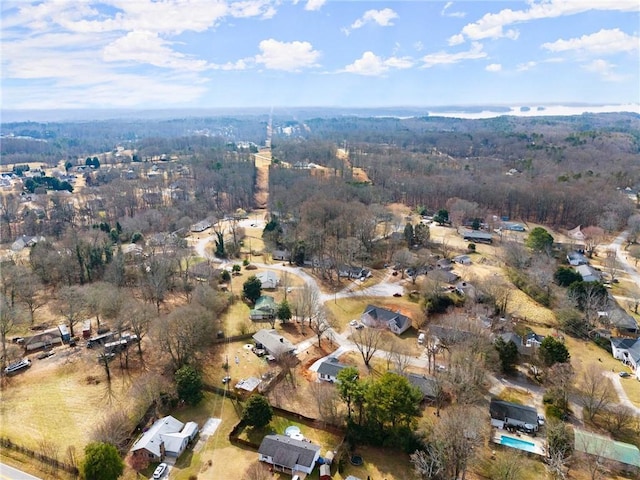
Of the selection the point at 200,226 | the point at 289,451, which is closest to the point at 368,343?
the point at 289,451

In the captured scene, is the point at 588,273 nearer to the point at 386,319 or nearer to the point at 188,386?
the point at 386,319

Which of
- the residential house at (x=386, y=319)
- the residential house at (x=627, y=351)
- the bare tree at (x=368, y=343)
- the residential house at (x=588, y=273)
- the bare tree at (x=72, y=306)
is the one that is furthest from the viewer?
the residential house at (x=588, y=273)

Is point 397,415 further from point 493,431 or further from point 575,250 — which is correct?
point 575,250

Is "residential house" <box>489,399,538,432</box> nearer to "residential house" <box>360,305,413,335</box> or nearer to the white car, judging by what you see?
"residential house" <box>360,305,413,335</box>

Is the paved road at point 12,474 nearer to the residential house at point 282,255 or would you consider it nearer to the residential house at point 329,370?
the residential house at point 329,370

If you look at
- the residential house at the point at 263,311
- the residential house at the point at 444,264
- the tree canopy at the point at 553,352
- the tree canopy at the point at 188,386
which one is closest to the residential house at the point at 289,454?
the tree canopy at the point at 188,386

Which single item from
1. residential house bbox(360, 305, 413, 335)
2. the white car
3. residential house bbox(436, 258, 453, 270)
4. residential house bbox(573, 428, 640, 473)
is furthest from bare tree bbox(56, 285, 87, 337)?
residential house bbox(436, 258, 453, 270)
